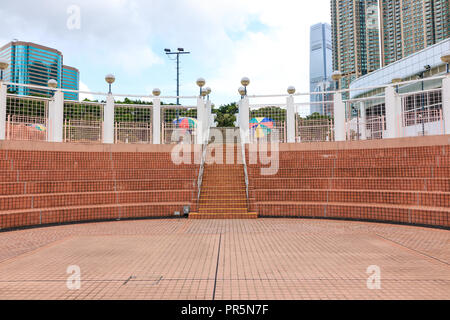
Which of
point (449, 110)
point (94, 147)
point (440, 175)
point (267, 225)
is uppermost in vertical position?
point (449, 110)

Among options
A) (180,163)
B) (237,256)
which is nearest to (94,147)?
(180,163)

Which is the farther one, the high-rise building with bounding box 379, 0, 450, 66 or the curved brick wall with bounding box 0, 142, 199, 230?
the high-rise building with bounding box 379, 0, 450, 66

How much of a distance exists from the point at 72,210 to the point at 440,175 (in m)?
9.10

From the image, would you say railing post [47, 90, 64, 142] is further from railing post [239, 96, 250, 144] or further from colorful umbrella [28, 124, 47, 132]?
railing post [239, 96, 250, 144]

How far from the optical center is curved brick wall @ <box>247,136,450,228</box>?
6848 mm

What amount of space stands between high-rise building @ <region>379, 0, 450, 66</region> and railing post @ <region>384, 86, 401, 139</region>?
86.5m

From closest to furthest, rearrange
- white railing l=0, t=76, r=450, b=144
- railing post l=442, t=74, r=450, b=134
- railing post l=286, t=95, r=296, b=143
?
1. railing post l=442, t=74, r=450, b=134
2. white railing l=0, t=76, r=450, b=144
3. railing post l=286, t=95, r=296, b=143

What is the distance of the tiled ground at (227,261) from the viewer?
302cm

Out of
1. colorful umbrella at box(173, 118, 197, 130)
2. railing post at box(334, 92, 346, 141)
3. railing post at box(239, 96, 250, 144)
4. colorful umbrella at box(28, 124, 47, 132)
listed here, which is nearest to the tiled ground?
railing post at box(334, 92, 346, 141)

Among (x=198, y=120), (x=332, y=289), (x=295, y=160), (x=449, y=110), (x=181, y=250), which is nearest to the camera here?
(x=332, y=289)

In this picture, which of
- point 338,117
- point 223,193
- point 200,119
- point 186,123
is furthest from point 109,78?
point 338,117

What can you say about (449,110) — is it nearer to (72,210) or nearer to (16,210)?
(72,210)

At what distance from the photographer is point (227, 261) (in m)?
4.07

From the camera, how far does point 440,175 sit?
290 inches
